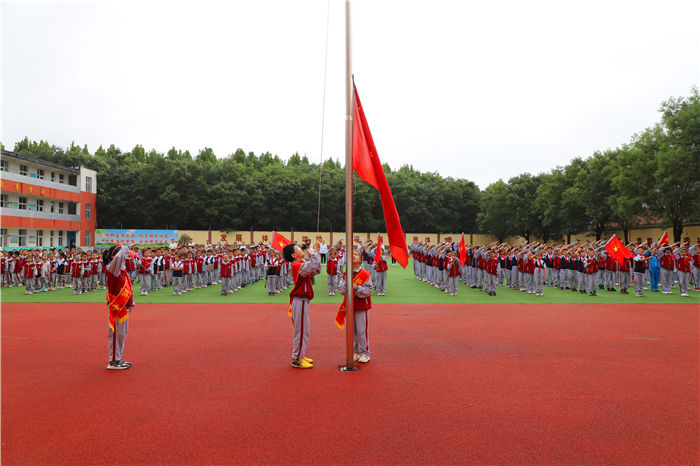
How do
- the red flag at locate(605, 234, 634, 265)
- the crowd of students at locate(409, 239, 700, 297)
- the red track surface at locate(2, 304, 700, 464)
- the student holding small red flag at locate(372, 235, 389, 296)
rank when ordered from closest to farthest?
the red track surface at locate(2, 304, 700, 464) < the red flag at locate(605, 234, 634, 265) < the student holding small red flag at locate(372, 235, 389, 296) < the crowd of students at locate(409, 239, 700, 297)

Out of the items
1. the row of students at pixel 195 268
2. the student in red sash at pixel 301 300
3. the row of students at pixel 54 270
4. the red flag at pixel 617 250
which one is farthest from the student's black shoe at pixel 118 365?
the red flag at pixel 617 250

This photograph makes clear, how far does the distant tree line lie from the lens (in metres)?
37.2

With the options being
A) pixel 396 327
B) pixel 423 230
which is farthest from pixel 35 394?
pixel 423 230

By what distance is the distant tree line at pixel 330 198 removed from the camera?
37188 mm

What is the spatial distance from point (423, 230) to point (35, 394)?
53646 millimetres

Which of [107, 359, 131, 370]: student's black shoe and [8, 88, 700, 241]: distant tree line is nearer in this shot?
Answer: [107, 359, 131, 370]: student's black shoe

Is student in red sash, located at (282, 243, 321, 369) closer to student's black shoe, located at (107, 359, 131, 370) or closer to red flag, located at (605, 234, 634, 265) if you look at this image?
student's black shoe, located at (107, 359, 131, 370)

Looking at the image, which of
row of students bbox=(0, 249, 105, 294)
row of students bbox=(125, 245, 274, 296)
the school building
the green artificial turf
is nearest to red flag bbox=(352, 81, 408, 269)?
the green artificial turf

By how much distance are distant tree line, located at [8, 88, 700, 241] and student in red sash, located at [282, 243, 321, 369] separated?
103 ft

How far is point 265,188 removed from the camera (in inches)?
2093

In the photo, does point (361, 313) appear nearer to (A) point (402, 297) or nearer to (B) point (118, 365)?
(B) point (118, 365)

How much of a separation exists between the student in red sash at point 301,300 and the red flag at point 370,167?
1274 millimetres

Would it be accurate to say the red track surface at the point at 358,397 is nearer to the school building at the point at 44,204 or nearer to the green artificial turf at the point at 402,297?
the green artificial turf at the point at 402,297

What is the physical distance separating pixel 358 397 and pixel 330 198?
160 feet
